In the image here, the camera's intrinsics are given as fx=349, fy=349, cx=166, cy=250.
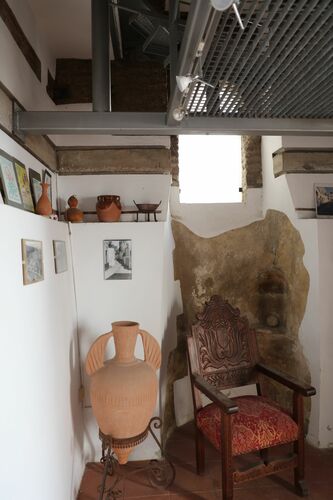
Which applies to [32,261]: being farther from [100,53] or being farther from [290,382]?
[290,382]

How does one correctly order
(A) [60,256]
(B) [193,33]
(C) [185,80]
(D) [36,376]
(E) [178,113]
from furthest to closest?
(A) [60,256], (E) [178,113], (D) [36,376], (C) [185,80], (B) [193,33]

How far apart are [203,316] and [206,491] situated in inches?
45.6

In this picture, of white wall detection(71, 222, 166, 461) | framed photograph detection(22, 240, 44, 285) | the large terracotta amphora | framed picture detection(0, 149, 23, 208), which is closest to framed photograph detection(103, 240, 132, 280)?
white wall detection(71, 222, 166, 461)

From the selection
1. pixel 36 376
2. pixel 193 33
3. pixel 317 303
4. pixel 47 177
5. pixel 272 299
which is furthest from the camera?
pixel 272 299

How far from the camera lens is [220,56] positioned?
5.48 ft

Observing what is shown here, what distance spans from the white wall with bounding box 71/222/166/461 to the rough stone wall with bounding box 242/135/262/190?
1.40 metres

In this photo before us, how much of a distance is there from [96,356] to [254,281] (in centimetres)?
180

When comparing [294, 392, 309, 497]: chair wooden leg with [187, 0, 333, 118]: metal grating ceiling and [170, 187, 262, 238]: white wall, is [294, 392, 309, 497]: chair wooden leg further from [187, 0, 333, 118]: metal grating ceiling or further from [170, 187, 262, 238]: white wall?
[187, 0, 333, 118]: metal grating ceiling

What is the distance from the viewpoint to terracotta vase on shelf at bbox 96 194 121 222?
2.58 m

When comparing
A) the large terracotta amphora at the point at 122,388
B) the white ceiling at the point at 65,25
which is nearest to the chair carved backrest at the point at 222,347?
the large terracotta amphora at the point at 122,388

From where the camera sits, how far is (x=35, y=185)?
2115 mm

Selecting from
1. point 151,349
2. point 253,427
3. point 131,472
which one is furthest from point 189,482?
point 151,349

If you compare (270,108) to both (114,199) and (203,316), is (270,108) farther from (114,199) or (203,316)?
(203,316)

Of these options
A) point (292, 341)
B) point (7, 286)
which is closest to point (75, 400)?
point (7, 286)
